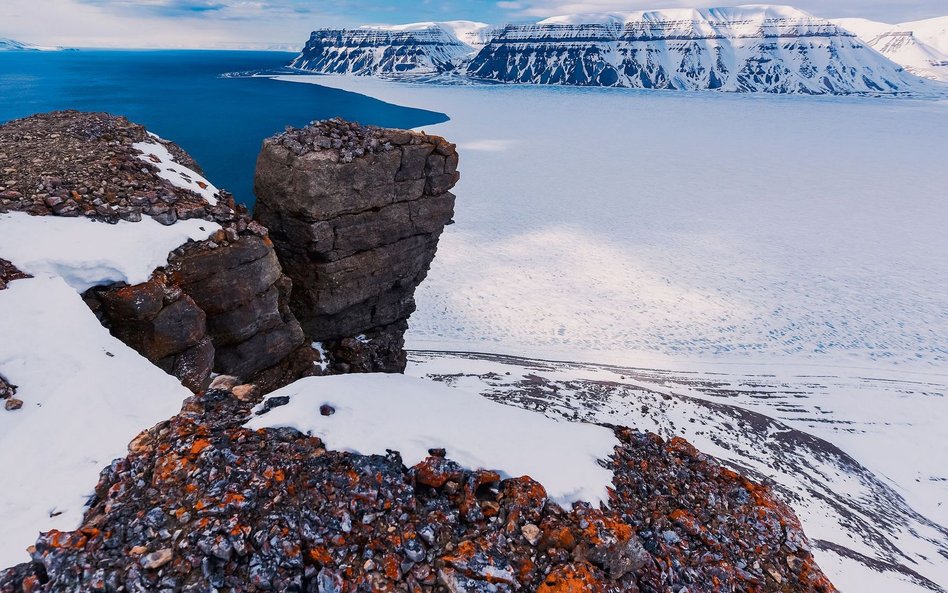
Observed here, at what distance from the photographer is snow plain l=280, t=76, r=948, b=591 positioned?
25.0 meters

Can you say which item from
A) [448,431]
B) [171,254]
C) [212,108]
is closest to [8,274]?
[171,254]

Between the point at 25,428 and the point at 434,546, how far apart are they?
6945mm

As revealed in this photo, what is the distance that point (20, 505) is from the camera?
6844 mm

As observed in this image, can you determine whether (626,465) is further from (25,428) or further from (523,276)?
(523,276)

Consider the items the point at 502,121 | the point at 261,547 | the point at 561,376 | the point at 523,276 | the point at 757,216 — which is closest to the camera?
the point at 261,547

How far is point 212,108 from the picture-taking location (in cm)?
10862

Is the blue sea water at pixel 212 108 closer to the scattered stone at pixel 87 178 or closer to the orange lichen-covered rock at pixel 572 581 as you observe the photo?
the scattered stone at pixel 87 178

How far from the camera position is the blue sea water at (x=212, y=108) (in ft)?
225

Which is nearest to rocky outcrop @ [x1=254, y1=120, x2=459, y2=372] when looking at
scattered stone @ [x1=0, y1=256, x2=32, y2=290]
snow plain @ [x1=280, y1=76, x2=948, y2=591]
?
snow plain @ [x1=280, y1=76, x2=948, y2=591]

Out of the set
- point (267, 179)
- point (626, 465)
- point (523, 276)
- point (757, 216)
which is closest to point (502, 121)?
point (757, 216)

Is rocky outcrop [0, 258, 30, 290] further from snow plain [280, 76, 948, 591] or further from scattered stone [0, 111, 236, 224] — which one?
snow plain [280, 76, 948, 591]

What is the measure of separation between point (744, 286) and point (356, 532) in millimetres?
41517

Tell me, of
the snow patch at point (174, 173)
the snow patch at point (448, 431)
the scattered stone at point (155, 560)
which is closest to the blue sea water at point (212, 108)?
the snow patch at point (174, 173)

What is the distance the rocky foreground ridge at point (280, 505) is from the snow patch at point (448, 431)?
0.29 meters
